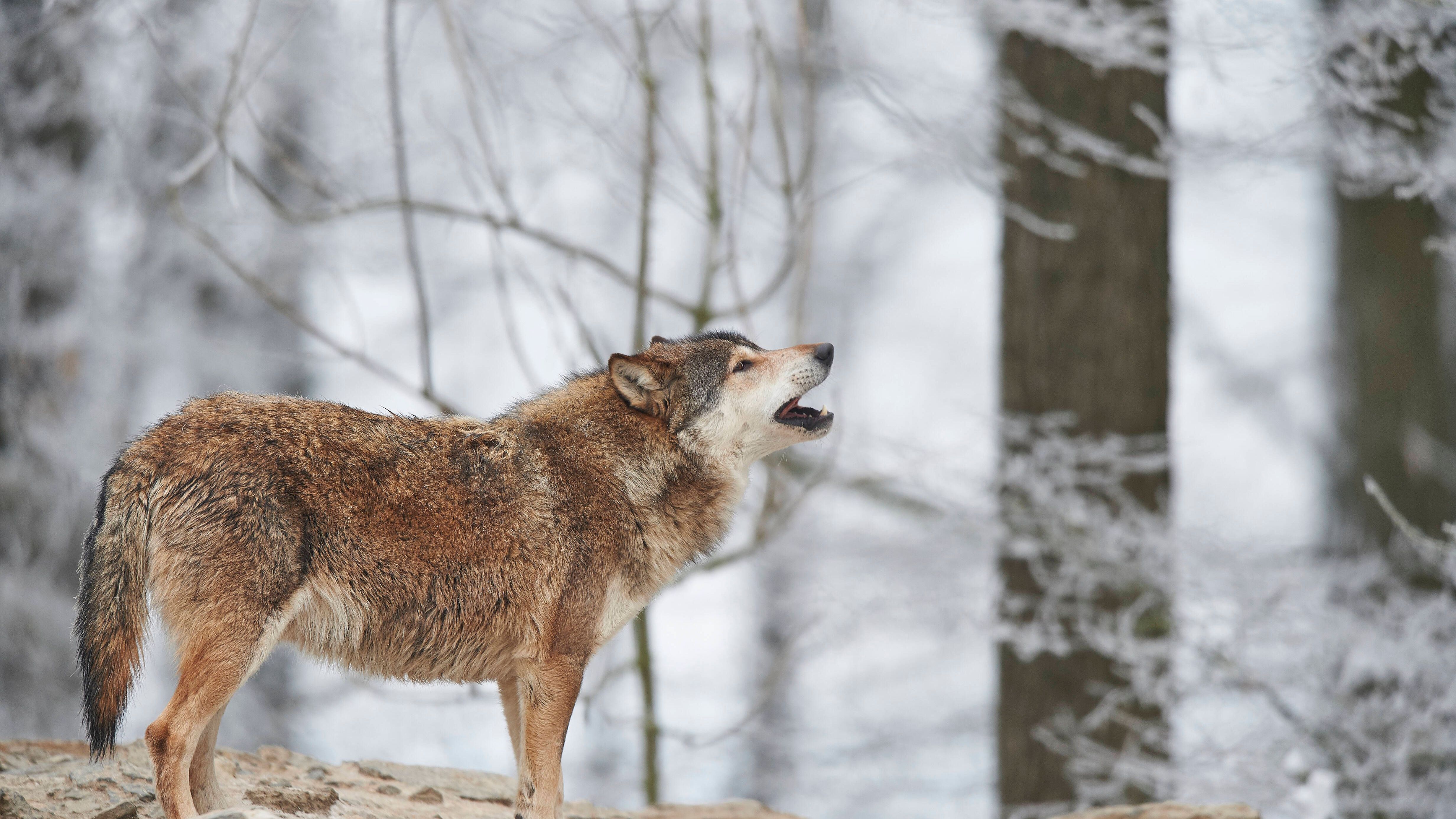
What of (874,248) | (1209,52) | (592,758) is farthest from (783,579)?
(1209,52)

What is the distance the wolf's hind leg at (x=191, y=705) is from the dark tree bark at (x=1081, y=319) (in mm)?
5391

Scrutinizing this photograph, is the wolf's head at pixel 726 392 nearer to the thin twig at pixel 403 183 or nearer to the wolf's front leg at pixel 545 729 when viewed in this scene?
the wolf's front leg at pixel 545 729

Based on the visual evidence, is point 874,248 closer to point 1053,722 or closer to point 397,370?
point 397,370

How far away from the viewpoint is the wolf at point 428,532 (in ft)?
12.4

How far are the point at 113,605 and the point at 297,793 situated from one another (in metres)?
1.12

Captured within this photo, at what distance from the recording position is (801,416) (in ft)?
14.9

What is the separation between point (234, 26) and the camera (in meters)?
7.84

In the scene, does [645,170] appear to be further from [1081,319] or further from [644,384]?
[1081,319]

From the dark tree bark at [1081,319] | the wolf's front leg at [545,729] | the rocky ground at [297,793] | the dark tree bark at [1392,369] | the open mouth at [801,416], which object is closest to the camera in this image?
the wolf's front leg at [545,729]

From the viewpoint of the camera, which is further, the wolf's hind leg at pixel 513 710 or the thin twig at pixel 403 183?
the thin twig at pixel 403 183

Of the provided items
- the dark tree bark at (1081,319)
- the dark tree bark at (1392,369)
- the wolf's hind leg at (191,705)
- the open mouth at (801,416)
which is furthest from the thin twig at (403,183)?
the dark tree bark at (1392,369)

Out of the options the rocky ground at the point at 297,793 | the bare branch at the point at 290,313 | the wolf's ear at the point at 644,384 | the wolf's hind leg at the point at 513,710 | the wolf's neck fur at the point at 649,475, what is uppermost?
the bare branch at the point at 290,313

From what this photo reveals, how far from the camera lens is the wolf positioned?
378 centimetres

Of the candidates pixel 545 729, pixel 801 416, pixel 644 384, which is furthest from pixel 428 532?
pixel 801 416
